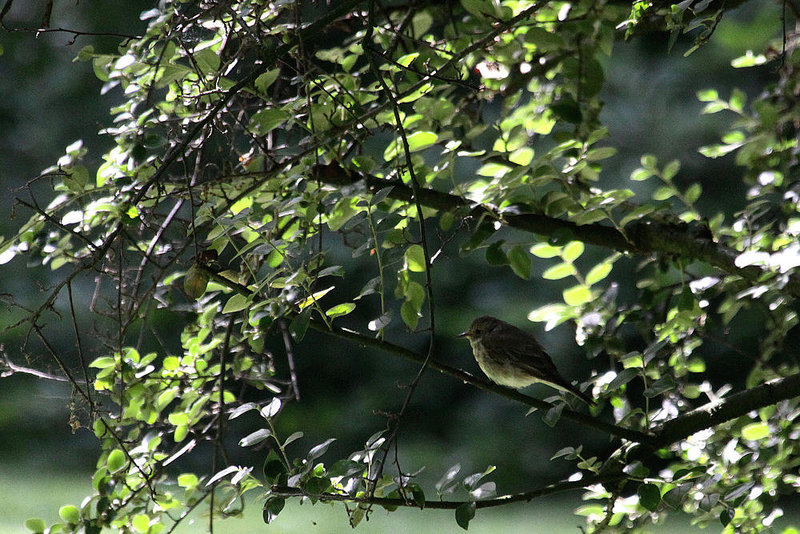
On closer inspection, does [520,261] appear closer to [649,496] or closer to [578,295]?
[578,295]

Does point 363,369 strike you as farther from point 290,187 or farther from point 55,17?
point 290,187

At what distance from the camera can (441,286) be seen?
495cm

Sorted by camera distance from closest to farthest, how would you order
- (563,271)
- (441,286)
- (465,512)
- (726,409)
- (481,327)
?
1. (465,512)
2. (726,409)
3. (563,271)
4. (481,327)
5. (441,286)

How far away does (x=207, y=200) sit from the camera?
1824mm

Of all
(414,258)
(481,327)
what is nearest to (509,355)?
(481,327)

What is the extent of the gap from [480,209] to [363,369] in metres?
3.51

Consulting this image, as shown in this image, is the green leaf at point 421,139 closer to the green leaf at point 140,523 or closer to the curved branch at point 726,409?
the curved branch at point 726,409

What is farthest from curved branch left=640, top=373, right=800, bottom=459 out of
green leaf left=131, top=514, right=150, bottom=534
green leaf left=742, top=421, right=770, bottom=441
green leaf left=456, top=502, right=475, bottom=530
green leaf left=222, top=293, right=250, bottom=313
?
green leaf left=131, top=514, right=150, bottom=534

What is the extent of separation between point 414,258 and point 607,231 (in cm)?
57

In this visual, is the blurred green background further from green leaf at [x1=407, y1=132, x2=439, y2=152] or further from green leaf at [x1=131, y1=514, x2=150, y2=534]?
green leaf at [x1=407, y1=132, x2=439, y2=152]

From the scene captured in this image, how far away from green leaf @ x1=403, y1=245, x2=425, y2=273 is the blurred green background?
8.68 ft

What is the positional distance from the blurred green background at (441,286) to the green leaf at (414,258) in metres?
2.65

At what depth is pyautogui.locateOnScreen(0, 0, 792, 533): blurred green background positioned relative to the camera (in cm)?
448

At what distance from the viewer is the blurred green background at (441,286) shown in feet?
14.7
